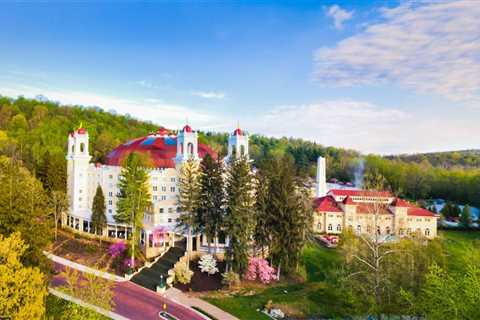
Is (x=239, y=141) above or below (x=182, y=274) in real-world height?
above

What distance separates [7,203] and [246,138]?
26845 mm

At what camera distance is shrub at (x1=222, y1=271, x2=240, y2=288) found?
32125 millimetres

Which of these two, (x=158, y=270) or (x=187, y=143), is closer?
(x=158, y=270)

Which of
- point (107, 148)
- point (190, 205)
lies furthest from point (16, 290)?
point (107, 148)

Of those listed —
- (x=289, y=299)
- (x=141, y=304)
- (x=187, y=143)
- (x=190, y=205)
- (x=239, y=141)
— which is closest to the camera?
(x=141, y=304)

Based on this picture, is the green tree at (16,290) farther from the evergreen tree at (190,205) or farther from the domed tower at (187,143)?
the domed tower at (187,143)

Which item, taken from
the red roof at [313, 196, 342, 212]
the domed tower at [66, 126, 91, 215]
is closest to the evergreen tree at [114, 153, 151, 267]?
the domed tower at [66, 126, 91, 215]

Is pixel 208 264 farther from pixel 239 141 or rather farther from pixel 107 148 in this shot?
pixel 107 148

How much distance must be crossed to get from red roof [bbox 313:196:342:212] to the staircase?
25.1 meters

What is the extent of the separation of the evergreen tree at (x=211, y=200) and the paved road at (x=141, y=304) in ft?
24.3

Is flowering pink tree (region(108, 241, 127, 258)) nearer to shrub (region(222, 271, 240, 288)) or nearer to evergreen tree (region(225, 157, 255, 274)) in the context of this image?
shrub (region(222, 271, 240, 288))

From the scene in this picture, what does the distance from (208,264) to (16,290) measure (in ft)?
68.7

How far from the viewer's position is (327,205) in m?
57.4

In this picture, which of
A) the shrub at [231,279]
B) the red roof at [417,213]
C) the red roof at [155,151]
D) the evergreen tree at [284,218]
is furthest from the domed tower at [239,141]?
the red roof at [417,213]
